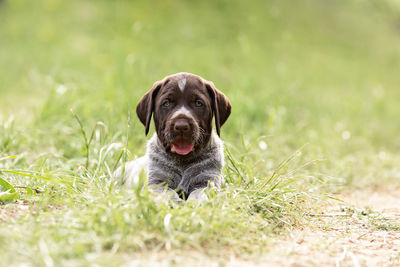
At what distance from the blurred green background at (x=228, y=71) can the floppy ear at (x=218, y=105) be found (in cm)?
74

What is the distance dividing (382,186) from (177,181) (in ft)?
12.3

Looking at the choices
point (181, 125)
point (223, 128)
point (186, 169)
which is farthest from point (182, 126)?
point (223, 128)

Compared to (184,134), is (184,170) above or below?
below

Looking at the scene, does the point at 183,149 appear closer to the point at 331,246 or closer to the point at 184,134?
the point at 184,134

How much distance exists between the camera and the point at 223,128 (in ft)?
23.9

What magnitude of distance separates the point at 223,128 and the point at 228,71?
11.5ft

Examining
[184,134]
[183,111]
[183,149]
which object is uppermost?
[183,111]

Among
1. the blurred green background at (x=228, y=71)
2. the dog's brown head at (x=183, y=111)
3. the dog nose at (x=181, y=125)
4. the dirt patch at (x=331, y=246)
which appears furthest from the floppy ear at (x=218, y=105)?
the dirt patch at (x=331, y=246)

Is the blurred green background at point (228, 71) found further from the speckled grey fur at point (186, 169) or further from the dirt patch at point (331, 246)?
the dirt patch at point (331, 246)

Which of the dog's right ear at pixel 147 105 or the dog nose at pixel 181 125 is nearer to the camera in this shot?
the dog nose at pixel 181 125

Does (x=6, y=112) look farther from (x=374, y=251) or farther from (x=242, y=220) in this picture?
(x=374, y=251)

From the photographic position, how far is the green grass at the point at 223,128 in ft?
10.3

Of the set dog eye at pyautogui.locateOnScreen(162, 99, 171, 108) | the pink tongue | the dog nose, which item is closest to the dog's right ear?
dog eye at pyautogui.locateOnScreen(162, 99, 171, 108)

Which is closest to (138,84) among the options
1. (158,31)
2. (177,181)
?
(177,181)
